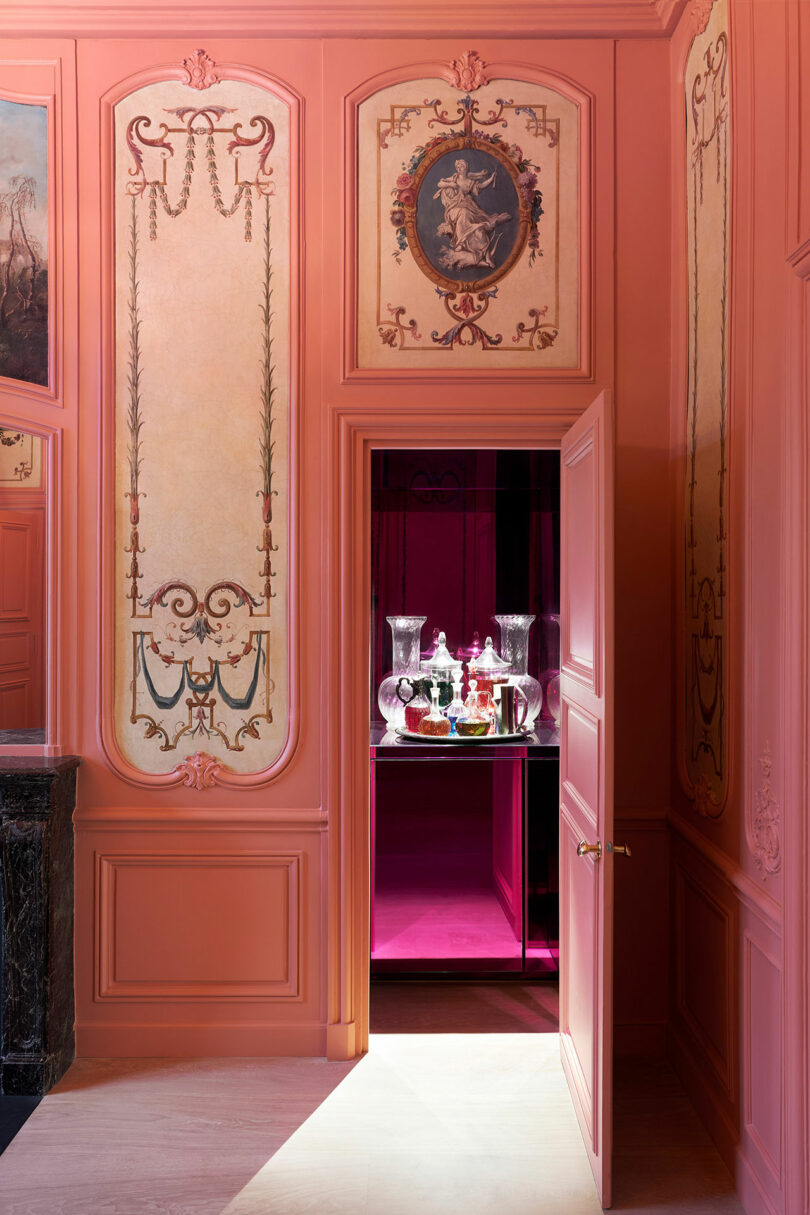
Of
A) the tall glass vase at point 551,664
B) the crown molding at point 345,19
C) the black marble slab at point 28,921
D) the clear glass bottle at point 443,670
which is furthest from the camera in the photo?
the tall glass vase at point 551,664

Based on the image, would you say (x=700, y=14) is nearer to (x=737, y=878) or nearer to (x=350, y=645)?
(x=350, y=645)

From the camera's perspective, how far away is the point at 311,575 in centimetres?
294

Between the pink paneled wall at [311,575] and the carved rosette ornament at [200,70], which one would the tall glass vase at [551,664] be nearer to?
the pink paneled wall at [311,575]

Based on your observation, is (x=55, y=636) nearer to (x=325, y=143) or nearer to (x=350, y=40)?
(x=325, y=143)

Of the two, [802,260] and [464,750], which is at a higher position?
[802,260]

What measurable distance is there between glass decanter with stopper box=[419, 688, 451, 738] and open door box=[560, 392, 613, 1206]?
0.92m

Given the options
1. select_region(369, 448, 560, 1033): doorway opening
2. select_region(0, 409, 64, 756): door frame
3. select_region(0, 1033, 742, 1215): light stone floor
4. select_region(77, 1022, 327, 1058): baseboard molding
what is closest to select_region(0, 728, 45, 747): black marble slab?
select_region(0, 409, 64, 756): door frame

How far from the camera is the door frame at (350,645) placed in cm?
290

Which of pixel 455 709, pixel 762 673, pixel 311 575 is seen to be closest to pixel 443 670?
pixel 455 709

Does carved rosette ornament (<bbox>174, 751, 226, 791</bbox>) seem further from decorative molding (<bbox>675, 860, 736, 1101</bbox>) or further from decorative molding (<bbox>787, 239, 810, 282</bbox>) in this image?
decorative molding (<bbox>787, 239, 810, 282</bbox>)

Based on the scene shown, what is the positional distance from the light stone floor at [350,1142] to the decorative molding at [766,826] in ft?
2.89

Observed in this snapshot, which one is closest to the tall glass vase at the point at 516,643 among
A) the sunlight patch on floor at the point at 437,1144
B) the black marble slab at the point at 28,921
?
the sunlight patch on floor at the point at 437,1144

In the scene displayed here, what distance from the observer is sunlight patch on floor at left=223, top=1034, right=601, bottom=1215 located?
2193 mm

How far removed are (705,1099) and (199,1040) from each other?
63.0 inches
